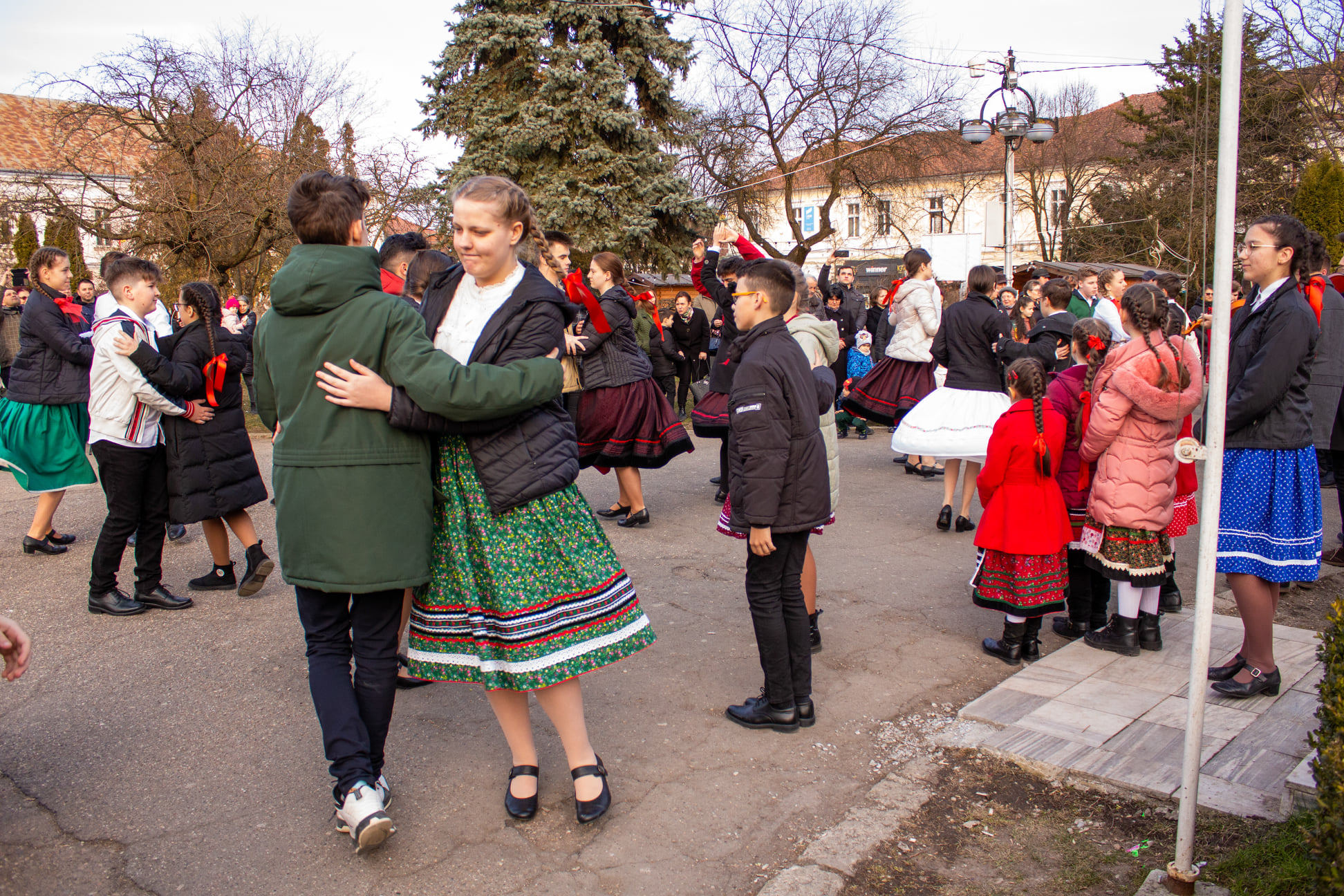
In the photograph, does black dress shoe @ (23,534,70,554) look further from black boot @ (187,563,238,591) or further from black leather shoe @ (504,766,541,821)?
black leather shoe @ (504,766,541,821)

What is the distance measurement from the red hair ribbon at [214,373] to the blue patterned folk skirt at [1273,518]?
4.76 meters

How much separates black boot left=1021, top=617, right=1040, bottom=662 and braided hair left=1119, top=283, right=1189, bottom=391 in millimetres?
1179

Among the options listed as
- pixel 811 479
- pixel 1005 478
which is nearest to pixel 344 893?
pixel 811 479

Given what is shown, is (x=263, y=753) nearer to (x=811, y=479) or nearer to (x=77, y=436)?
(x=811, y=479)

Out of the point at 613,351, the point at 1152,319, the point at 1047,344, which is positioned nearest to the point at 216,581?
the point at 613,351

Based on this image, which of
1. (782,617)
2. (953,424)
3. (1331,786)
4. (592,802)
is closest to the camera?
(1331,786)

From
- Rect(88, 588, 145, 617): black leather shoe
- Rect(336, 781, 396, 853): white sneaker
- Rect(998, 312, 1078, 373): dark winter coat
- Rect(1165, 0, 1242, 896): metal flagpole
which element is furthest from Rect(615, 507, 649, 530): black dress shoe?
Rect(1165, 0, 1242, 896): metal flagpole

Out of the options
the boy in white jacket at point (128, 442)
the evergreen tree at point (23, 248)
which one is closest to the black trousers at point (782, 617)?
the boy in white jacket at point (128, 442)

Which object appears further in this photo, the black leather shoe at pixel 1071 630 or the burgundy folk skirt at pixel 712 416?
the burgundy folk skirt at pixel 712 416

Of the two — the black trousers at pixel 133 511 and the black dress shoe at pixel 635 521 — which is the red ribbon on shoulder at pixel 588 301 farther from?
the black trousers at pixel 133 511

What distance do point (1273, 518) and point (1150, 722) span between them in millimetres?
1020

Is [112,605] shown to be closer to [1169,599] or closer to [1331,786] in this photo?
[1331,786]

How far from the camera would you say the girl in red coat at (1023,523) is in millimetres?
4219

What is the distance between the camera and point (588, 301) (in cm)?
623
